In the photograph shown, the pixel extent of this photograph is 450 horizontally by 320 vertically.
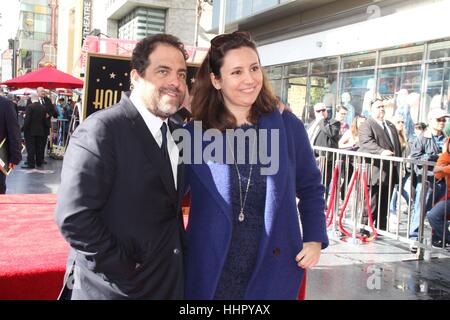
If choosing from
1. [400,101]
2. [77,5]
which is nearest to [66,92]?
[77,5]

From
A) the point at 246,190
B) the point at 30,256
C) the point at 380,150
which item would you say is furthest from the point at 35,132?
the point at 246,190

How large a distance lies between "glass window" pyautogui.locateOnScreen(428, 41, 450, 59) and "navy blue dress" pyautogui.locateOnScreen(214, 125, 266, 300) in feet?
32.8

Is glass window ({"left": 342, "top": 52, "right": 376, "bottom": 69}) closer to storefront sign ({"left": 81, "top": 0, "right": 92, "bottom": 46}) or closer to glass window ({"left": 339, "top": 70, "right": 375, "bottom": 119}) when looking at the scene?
glass window ({"left": 339, "top": 70, "right": 375, "bottom": 119})

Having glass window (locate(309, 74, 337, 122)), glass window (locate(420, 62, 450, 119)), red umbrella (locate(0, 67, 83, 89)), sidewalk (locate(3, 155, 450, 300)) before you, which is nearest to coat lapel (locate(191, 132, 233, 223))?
sidewalk (locate(3, 155, 450, 300))

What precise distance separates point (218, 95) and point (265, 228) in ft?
2.38

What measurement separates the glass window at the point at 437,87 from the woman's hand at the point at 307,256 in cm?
941

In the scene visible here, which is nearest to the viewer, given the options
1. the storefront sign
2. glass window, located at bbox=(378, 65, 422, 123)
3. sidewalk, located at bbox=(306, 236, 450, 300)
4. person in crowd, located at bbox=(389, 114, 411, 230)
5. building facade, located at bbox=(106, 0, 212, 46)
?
sidewalk, located at bbox=(306, 236, 450, 300)

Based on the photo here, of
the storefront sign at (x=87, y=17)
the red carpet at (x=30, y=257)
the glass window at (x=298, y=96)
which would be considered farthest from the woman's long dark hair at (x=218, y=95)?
the storefront sign at (x=87, y=17)

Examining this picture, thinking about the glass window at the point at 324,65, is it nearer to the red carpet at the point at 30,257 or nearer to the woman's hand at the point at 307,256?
the red carpet at the point at 30,257

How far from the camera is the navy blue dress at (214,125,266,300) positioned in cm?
228

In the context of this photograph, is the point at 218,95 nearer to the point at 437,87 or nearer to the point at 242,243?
the point at 242,243

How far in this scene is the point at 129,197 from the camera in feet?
6.59

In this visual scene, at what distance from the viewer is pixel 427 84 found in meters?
11.3

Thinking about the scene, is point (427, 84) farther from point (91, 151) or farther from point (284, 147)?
point (91, 151)
